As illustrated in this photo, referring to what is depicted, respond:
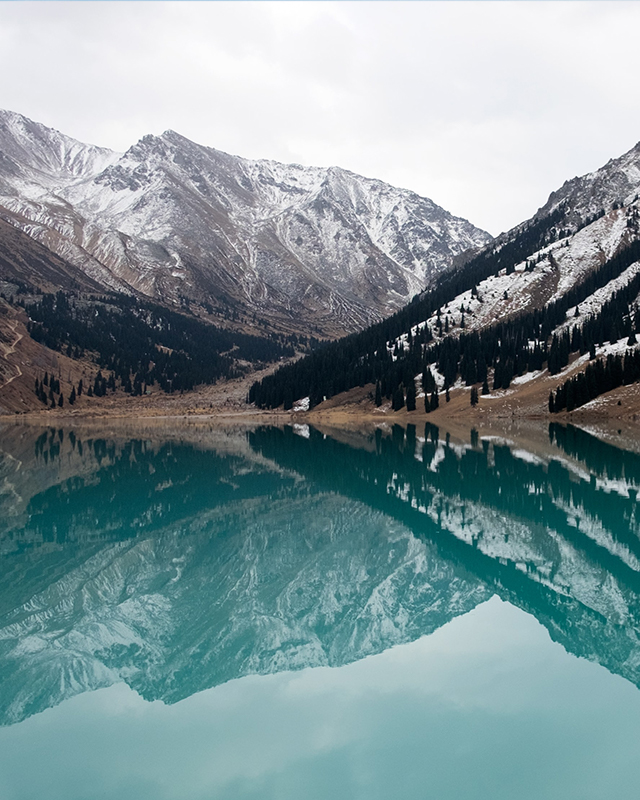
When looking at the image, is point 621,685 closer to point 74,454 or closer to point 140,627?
point 140,627

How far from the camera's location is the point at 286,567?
83.4 ft

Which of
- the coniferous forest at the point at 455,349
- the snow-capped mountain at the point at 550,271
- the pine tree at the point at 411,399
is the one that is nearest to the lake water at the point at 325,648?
the coniferous forest at the point at 455,349

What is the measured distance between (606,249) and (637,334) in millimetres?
84259

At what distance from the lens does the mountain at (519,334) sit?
11131cm

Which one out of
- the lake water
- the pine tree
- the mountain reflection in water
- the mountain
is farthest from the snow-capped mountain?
the lake water

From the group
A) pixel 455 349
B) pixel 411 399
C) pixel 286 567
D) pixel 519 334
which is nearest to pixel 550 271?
pixel 519 334

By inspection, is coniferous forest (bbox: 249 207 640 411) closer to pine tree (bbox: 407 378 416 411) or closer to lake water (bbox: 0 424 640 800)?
pine tree (bbox: 407 378 416 411)

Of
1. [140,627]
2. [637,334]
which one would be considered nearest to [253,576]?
[140,627]

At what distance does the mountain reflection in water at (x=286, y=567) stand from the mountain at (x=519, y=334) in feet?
203

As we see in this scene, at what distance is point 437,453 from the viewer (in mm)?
64750

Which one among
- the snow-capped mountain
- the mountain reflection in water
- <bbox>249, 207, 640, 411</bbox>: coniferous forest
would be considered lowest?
the mountain reflection in water

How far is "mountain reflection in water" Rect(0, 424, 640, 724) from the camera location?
54.4ft

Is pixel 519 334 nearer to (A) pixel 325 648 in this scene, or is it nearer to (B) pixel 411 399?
(B) pixel 411 399

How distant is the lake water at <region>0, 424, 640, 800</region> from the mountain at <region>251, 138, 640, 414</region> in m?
73.7
